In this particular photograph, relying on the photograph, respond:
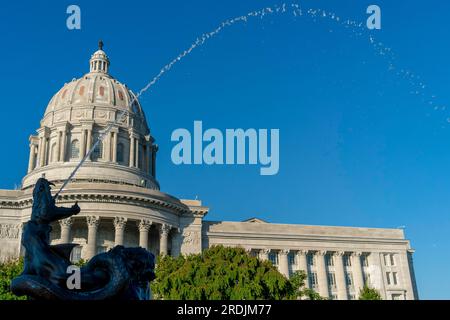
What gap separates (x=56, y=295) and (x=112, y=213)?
138 feet

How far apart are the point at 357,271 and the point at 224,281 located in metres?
38.1

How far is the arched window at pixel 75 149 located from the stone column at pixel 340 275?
120 ft

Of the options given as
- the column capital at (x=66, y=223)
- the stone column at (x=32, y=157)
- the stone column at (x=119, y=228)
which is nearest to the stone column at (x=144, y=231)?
the stone column at (x=119, y=228)

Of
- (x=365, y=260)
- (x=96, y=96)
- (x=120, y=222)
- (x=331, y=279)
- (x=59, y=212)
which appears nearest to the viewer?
(x=59, y=212)

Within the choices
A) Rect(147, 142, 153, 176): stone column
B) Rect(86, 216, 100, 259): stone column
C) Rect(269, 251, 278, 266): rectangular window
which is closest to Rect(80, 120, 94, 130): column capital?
Rect(147, 142, 153, 176): stone column

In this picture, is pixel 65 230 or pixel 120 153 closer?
pixel 65 230

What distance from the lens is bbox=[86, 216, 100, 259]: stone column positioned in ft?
167

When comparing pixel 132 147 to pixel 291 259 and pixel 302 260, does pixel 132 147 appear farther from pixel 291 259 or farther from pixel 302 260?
pixel 302 260

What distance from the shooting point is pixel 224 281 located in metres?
33.0

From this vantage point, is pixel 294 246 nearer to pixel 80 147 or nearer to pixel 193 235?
pixel 193 235

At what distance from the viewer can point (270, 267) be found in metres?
36.9

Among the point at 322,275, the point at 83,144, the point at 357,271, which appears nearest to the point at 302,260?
the point at 322,275

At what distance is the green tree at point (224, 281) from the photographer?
107ft
